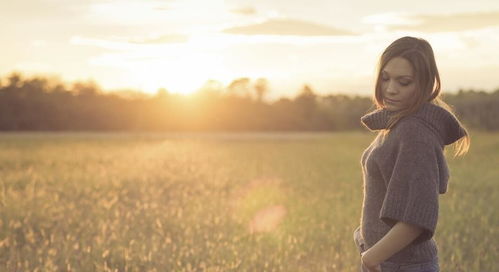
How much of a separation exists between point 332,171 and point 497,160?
8250 millimetres

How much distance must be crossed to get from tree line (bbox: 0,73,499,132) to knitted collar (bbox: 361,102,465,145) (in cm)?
5129

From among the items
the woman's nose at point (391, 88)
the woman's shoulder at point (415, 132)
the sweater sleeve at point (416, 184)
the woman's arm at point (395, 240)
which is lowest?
the woman's arm at point (395, 240)

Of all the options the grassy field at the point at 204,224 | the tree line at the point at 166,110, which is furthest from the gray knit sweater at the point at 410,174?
the tree line at the point at 166,110

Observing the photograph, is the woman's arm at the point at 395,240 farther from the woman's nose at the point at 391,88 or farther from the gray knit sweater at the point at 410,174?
the woman's nose at the point at 391,88

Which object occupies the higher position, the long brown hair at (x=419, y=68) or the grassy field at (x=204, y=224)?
the long brown hair at (x=419, y=68)

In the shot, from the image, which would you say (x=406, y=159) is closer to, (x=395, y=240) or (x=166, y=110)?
(x=395, y=240)

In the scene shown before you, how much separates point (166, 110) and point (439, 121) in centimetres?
5634

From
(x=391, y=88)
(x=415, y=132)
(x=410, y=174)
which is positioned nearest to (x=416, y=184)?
(x=410, y=174)

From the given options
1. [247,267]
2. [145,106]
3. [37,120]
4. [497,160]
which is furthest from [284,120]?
[247,267]

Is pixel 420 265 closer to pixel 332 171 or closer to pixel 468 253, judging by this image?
pixel 468 253

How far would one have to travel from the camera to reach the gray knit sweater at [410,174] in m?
2.22

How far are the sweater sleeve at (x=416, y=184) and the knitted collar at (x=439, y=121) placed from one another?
0.36 ft

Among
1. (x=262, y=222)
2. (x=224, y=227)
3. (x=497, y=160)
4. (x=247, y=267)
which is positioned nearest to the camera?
(x=247, y=267)

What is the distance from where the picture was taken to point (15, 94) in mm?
52938
